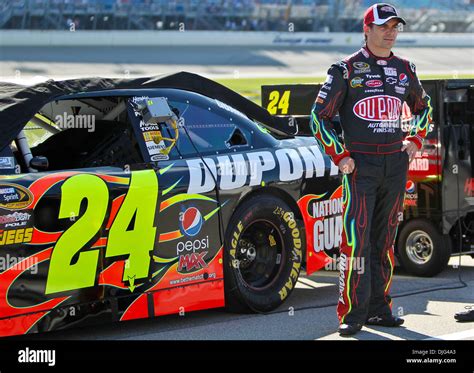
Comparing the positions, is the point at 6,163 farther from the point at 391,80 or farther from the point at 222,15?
the point at 222,15

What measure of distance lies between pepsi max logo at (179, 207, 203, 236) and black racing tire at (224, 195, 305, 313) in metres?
0.29

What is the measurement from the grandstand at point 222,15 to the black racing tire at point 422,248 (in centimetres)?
3301

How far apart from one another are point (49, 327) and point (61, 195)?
78 centimetres

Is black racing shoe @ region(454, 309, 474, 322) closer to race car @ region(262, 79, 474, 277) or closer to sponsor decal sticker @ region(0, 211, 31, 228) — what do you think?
race car @ region(262, 79, 474, 277)

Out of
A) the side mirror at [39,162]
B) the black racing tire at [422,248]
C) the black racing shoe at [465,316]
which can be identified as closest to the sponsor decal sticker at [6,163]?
the side mirror at [39,162]

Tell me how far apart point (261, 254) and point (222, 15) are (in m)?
42.1

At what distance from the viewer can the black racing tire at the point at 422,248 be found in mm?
7891

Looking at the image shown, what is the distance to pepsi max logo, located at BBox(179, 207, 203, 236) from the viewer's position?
5.89 m

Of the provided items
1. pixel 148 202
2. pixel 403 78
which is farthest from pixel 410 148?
pixel 148 202

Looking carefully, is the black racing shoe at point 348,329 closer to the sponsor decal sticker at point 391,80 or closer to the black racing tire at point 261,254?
the black racing tire at point 261,254

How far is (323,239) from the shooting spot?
22.7 feet

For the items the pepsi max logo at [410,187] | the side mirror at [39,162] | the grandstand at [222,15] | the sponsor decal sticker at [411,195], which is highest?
the grandstand at [222,15]

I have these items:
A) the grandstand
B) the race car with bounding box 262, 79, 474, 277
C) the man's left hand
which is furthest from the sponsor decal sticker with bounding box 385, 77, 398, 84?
the grandstand

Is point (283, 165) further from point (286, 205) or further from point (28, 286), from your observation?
point (28, 286)
